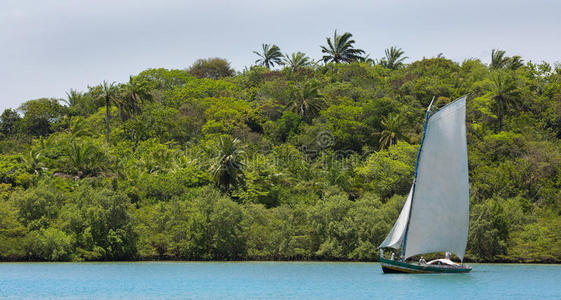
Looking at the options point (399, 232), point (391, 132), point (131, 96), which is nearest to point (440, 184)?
point (399, 232)

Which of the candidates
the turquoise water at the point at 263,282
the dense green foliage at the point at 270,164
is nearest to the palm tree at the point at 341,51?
the dense green foliage at the point at 270,164

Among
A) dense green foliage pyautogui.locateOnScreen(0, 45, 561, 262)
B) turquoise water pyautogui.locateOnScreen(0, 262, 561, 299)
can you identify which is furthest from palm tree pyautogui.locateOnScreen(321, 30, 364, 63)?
turquoise water pyautogui.locateOnScreen(0, 262, 561, 299)

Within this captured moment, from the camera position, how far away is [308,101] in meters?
84.4

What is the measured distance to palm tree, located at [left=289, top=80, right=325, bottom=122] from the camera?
84363mm

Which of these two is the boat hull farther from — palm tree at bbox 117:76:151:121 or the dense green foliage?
palm tree at bbox 117:76:151:121

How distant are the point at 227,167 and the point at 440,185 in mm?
29614

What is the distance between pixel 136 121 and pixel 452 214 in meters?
53.9

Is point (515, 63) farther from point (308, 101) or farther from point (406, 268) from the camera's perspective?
point (406, 268)

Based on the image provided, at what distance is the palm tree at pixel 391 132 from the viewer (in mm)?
74312

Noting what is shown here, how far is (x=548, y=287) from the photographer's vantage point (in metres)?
35.3

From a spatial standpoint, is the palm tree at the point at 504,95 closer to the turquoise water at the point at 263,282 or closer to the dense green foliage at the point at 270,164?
the dense green foliage at the point at 270,164

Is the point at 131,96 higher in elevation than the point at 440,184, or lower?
higher

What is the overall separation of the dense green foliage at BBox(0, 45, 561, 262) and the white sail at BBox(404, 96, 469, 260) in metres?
13.1

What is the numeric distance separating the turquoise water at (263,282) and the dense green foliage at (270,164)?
418 cm
